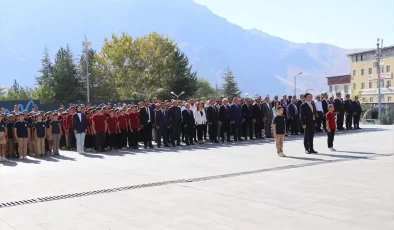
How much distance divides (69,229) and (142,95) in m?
50.6

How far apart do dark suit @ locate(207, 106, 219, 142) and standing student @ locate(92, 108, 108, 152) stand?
14.4ft

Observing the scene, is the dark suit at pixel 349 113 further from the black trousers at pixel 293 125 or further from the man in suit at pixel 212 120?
the man in suit at pixel 212 120

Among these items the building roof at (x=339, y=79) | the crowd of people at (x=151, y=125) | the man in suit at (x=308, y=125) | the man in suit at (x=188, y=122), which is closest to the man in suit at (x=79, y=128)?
the crowd of people at (x=151, y=125)

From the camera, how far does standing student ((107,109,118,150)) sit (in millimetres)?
17955

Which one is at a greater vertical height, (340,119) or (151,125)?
(340,119)

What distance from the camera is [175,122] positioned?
18.8 m

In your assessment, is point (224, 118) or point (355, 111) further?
point (355, 111)

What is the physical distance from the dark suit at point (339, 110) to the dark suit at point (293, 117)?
276 centimetres

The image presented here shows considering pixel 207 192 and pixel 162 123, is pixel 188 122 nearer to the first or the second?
pixel 162 123

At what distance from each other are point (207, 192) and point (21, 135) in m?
9.71

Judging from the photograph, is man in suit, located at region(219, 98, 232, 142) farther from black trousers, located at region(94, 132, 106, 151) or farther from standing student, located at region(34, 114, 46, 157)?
standing student, located at region(34, 114, 46, 157)

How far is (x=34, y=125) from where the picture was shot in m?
17.1

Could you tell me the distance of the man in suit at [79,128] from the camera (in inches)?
688

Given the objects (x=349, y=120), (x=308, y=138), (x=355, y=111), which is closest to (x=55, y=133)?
(x=308, y=138)
